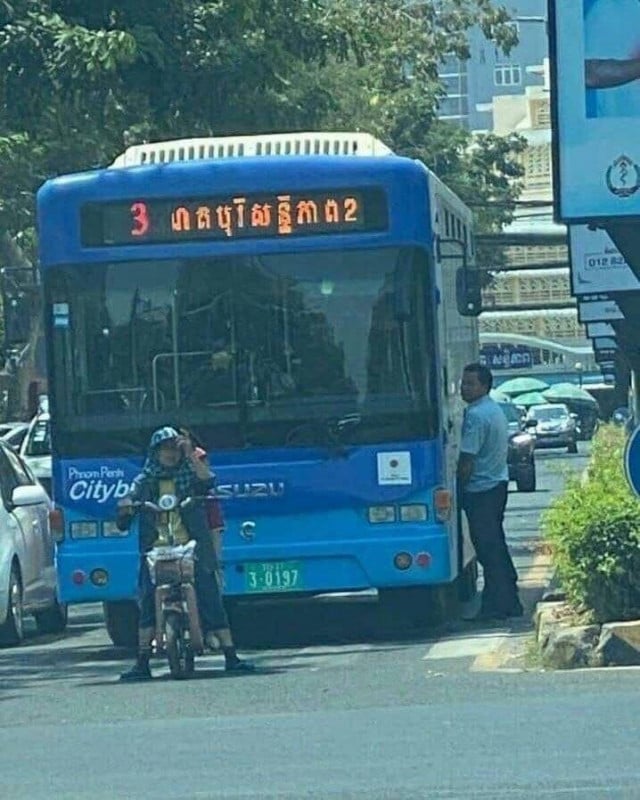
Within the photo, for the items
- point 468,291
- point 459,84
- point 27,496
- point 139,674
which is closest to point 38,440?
point 27,496

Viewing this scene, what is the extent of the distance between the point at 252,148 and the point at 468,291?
73.2 inches

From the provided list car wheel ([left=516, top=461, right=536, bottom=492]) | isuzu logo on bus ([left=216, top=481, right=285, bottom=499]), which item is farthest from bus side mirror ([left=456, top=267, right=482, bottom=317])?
car wheel ([left=516, top=461, right=536, bottom=492])

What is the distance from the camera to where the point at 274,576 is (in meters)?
15.5

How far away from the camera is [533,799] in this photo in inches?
338

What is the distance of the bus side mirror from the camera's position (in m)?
16.3

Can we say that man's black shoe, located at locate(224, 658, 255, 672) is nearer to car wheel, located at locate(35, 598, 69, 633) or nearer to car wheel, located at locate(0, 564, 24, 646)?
car wheel, located at locate(0, 564, 24, 646)

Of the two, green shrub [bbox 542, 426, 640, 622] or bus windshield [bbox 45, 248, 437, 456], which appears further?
bus windshield [bbox 45, 248, 437, 456]

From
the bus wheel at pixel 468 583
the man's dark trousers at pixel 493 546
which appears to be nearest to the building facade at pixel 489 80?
the bus wheel at pixel 468 583

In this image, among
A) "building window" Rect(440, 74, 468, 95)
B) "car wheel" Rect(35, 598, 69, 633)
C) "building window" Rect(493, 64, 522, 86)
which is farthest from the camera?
"building window" Rect(493, 64, 522, 86)

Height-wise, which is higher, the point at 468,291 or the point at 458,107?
the point at 458,107

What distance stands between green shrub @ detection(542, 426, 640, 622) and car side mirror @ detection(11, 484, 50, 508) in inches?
216

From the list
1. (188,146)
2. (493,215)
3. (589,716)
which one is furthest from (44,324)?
(493,215)

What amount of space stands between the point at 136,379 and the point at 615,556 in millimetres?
3689

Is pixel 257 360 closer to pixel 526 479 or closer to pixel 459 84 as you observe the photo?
pixel 526 479
